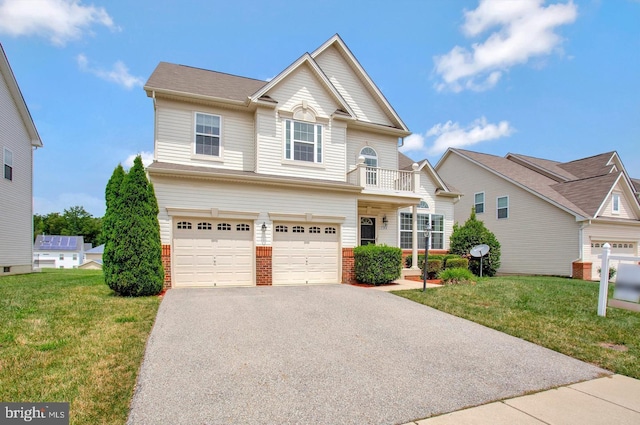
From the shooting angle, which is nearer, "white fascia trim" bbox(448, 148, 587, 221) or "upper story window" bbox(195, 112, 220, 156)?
"upper story window" bbox(195, 112, 220, 156)

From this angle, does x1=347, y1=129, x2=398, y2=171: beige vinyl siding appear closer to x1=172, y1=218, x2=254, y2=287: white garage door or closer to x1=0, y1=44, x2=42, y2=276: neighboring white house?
x1=172, y1=218, x2=254, y2=287: white garage door

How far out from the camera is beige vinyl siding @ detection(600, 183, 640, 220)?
1980cm

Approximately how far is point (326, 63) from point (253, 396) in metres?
14.5

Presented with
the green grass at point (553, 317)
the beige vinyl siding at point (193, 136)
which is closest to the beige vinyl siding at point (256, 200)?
the beige vinyl siding at point (193, 136)

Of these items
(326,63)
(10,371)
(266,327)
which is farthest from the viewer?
(326,63)

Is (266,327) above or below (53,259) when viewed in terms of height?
above

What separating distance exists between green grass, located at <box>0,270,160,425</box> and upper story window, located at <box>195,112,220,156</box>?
19.8 ft

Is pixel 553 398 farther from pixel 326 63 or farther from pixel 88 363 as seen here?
pixel 326 63

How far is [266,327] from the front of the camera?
695 centimetres

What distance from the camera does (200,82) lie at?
13.9 metres

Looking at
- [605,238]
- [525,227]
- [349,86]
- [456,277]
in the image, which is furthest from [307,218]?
[605,238]

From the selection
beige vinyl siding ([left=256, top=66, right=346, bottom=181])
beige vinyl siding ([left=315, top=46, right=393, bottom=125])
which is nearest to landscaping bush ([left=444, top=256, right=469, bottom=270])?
beige vinyl siding ([left=256, top=66, right=346, bottom=181])

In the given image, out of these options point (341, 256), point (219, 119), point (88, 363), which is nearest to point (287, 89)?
point (219, 119)

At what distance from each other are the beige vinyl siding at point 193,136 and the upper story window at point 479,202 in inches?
658
